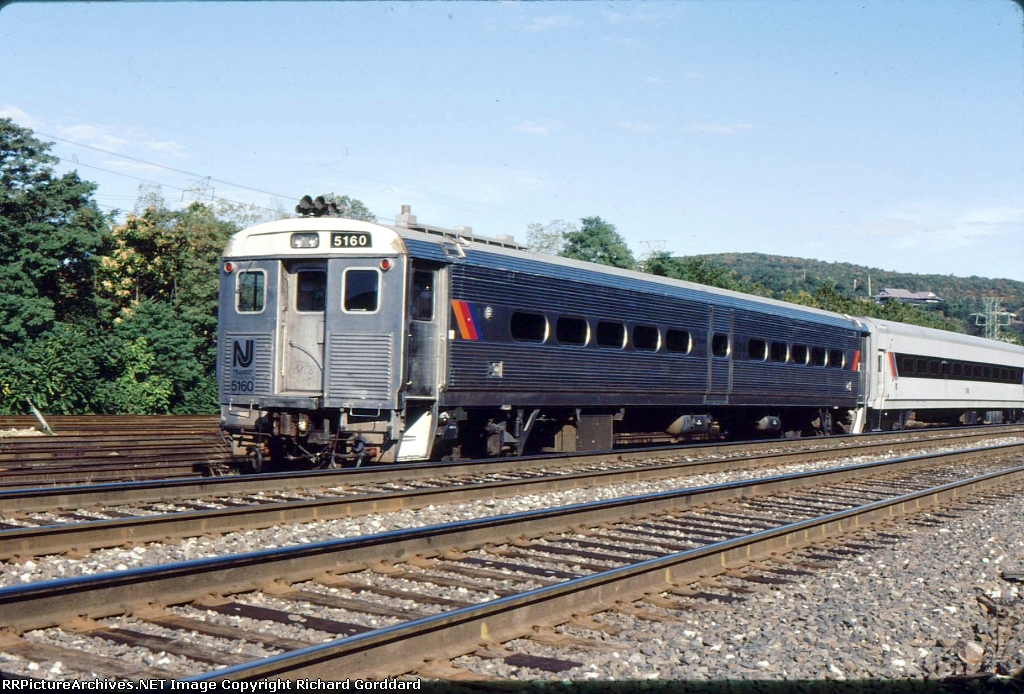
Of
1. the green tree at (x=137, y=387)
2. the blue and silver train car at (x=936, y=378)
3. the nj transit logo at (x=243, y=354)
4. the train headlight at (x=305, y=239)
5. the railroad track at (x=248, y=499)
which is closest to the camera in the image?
the railroad track at (x=248, y=499)

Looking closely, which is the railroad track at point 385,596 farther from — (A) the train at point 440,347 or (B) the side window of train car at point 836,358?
(B) the side window of train car at point 836,358

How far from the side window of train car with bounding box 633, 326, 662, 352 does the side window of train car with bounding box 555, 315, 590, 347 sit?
5.12ft

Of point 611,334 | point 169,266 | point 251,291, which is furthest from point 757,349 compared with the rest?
point 169,266

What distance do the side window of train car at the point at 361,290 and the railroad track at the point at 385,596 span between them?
444 cm

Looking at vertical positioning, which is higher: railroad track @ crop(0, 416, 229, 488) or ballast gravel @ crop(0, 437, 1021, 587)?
railroad track @ crop(0, 416, 229, 488)

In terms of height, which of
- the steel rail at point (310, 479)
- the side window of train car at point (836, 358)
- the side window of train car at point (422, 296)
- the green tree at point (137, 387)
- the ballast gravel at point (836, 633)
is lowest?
the ballast gravel at point (836, 633)

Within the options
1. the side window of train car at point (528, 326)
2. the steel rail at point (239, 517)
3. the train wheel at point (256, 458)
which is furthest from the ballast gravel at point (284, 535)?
the train wheel at point (256, 458)

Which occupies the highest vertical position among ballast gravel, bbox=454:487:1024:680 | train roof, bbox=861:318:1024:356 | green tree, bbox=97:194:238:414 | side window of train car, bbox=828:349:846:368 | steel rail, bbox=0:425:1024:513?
green tree, bbox=97:194:238:414

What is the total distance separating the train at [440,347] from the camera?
12.6 metres

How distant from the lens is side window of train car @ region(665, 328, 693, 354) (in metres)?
17.9

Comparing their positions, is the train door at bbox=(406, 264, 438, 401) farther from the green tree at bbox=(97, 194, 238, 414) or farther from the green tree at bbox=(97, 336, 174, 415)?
the green tree at bbox=(97, 194, 238, 414)

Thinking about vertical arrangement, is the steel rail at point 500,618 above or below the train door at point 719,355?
below

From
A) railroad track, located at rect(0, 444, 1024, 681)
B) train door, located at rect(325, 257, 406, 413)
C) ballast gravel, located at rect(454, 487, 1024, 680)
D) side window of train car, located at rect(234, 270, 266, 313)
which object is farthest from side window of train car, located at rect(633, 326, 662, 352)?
ballast gravel, located at rect(454, 487, 1024, 680)

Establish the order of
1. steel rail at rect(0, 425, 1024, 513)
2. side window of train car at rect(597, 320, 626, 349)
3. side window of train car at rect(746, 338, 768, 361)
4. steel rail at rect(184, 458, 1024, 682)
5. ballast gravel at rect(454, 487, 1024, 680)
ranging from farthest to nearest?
1. side window of train car at rect(746, 338, 768, 361)
2. side window of train car at rect(597, 320, 626, 349)
3. steel rail at rect(0, 425, 1024, 513)
4. ballast gravel at rect(454, 487, 1024, 680)
5. steel rail at rect(184, 458, 1024, 682)
